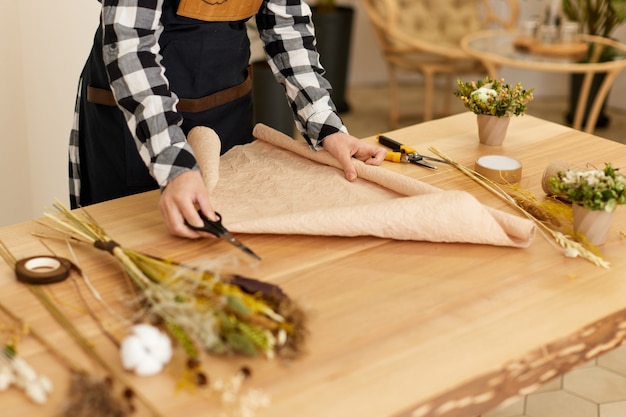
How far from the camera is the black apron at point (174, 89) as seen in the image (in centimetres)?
180

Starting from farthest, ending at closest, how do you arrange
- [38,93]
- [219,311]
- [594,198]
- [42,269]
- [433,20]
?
[433,20] → [38,93] → [594,198] → [42,269] → [219,311]

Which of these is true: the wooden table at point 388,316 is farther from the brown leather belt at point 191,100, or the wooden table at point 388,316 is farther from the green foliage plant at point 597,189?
the brown leather belt at point 191,100

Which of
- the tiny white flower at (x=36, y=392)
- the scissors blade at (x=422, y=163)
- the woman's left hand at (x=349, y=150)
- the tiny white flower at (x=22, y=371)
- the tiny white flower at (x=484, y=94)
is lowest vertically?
the tiny white flower at (x=36, y=392)

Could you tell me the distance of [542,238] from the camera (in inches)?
58.0

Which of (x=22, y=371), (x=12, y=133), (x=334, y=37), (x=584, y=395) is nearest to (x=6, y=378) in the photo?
(x=22, y=371)

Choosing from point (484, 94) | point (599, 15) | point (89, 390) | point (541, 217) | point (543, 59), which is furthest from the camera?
point (599, 15)

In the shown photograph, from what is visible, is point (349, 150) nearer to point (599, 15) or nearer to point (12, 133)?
point (12, 133)

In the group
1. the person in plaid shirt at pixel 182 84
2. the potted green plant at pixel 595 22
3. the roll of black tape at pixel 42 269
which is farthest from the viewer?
the potted green plant at pixel 595 22

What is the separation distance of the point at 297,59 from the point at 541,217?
0.70 meters

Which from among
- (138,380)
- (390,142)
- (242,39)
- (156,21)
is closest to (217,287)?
(138,380)

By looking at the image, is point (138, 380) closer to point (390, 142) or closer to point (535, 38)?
point (390, 142)

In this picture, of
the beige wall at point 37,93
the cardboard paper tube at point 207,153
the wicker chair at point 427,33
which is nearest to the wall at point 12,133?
the beige wall at point 37,93

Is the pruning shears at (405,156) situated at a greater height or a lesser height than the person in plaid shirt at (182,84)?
lesser

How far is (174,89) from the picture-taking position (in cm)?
184
